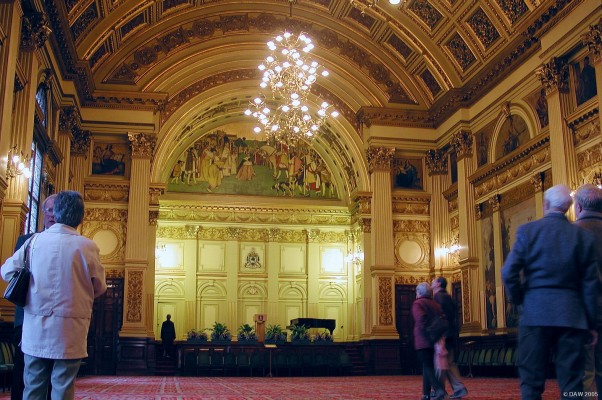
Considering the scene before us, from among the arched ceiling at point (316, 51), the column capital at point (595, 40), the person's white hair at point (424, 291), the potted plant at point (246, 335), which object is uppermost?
the arched ceiling at point (316, 51)

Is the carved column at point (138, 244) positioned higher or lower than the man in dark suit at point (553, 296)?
higher

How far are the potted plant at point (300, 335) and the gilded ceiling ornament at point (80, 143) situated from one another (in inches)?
341

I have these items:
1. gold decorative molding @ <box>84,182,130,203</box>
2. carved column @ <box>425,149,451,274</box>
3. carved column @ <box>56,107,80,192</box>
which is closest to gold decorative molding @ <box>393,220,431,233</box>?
carved column @ <box>425,149,451,274</box>

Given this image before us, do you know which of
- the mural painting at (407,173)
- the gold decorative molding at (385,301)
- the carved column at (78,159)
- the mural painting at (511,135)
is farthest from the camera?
the mural painting at (407,173)

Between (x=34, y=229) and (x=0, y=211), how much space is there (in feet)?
14.3

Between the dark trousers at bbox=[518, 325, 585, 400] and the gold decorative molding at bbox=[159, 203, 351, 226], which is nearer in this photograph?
the dark trousers at bbox=[518, 325, 585, 400]

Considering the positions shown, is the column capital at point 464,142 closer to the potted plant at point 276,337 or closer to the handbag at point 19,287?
the potted plant at point 276,337

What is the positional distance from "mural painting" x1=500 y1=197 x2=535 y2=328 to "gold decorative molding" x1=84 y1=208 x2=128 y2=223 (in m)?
11.3

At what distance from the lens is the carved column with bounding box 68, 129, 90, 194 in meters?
21.3

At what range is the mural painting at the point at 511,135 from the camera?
18.5 metres

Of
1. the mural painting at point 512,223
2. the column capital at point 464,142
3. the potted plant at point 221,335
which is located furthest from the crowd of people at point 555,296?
the potted plant at point 221,335

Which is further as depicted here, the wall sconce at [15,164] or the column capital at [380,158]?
the column capital at [380,158]

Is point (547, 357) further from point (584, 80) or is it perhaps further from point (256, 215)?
point (256, 215)

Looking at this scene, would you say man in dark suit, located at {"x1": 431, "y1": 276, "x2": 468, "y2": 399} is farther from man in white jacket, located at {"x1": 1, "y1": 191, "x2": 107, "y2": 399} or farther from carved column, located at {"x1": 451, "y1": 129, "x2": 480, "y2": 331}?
carved column, located at {"x1": 451, "y1": 129, "x2": 480, "y2": 331}
